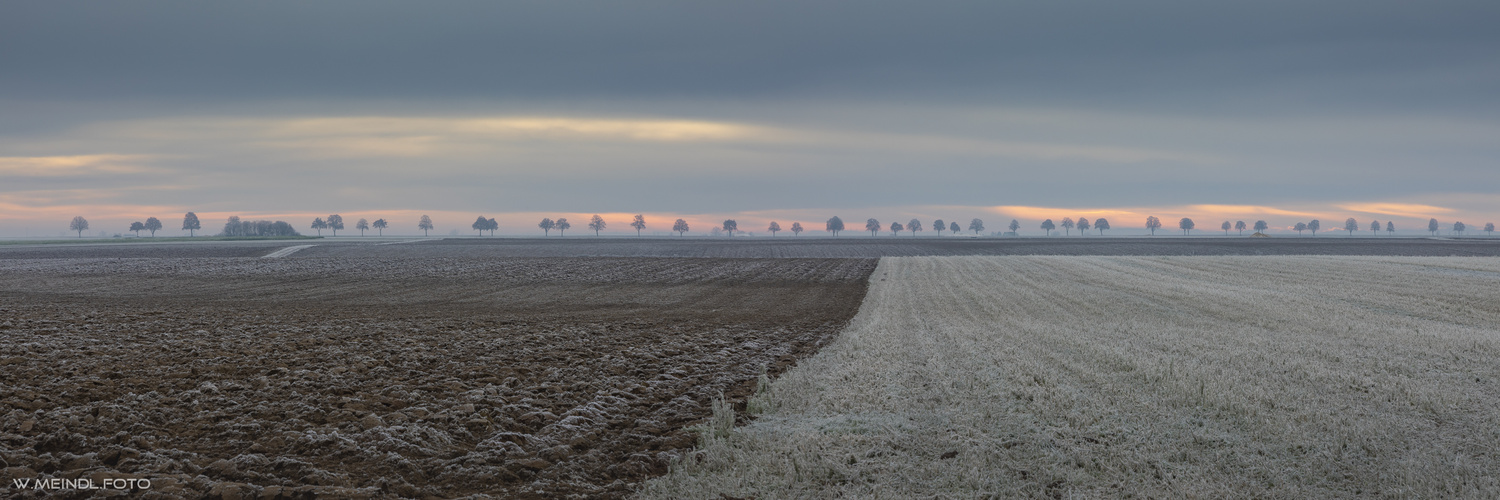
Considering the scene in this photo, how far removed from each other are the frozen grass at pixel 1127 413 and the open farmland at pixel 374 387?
143 centimetres

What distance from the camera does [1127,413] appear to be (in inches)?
384

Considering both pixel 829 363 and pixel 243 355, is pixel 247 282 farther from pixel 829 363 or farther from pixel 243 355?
pixel 829 363

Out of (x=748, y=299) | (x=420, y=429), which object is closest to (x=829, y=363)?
(x=420, y=429)

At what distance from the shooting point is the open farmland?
306 inches

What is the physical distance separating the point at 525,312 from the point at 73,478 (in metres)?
17.7

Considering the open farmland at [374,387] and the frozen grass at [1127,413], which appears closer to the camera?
the frozen grass at [1127,413]

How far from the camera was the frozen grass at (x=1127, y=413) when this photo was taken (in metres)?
7.30

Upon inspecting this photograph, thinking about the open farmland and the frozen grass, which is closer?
the frozen grass

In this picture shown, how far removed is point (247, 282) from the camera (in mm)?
39875

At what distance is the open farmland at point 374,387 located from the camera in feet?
25.5

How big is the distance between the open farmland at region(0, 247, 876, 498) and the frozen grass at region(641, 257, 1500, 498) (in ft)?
4.68

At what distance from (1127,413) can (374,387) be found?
1062cm

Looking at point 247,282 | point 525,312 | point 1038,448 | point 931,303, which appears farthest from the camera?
point 247,282

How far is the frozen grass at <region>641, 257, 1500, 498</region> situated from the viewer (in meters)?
7.30
